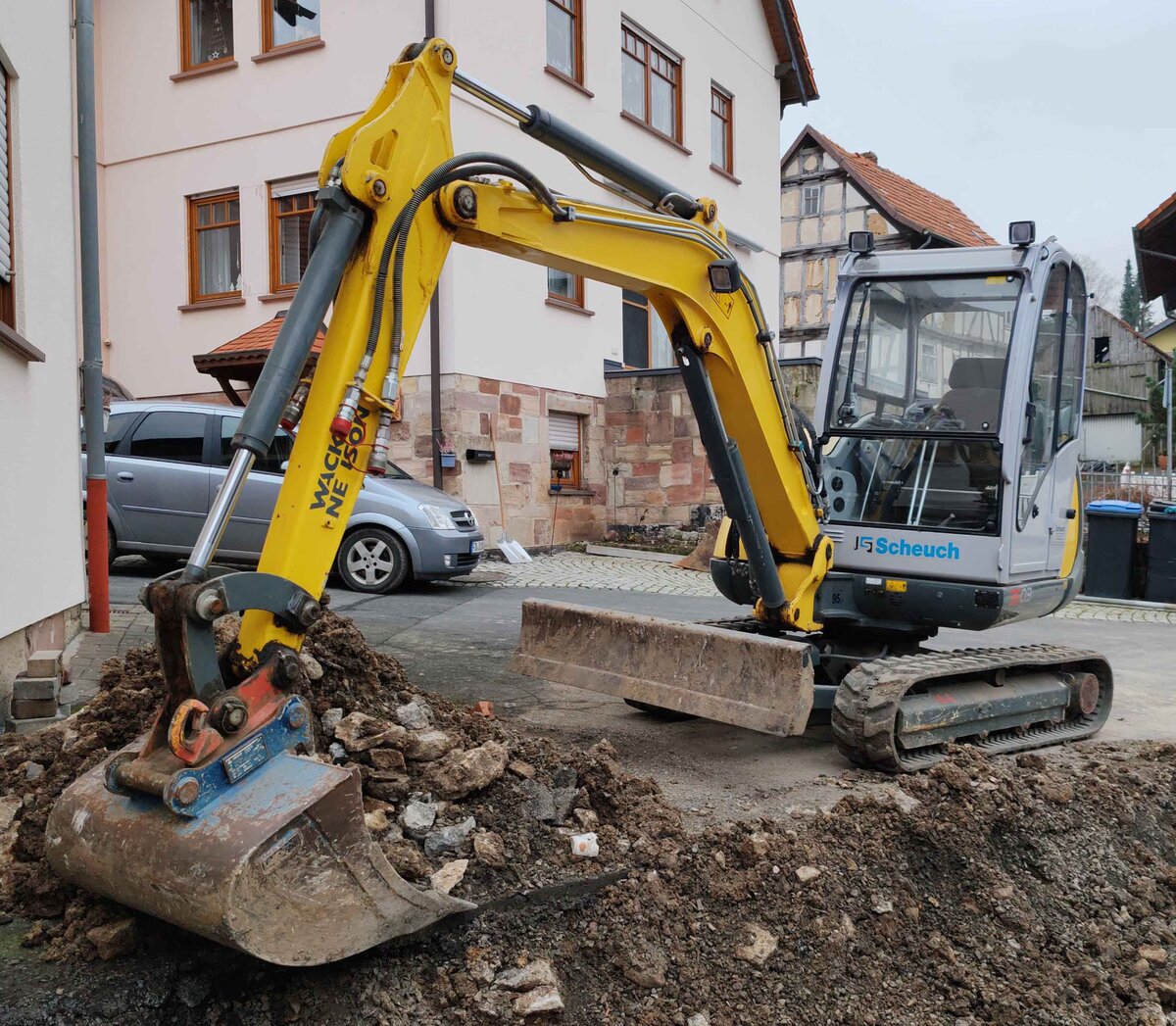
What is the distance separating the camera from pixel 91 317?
755cm

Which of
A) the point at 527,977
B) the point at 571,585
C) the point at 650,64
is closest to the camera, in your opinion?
the point at 527,977

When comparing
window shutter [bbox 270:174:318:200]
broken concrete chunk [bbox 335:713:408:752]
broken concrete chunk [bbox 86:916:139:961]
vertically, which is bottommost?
broken concrete chunk [bbox 86:916:139:961]

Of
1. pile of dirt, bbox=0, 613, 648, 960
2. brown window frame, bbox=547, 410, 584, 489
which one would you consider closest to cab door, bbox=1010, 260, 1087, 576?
pile of dirt, bbox=0, 613, 648, 960

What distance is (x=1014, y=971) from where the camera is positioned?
3.34m

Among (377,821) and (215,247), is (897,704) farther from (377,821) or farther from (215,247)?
(215,247)

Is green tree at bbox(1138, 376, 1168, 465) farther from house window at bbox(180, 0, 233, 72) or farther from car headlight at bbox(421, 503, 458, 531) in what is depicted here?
house window at bbox(180, 0, 233, 72)

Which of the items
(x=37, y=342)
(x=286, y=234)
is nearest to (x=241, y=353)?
(x=286, y=234)

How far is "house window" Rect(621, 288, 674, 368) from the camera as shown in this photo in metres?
17.9

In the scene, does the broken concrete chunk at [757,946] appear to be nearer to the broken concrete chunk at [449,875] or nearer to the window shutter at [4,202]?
the broken concrete chunk at [449,875]

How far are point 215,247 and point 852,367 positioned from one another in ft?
39.1

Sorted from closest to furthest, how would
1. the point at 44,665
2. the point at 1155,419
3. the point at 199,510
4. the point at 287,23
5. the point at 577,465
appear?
1. the point at 44,665
2. the point at 199,510
3. the point at 287,23
4. the point at 577,465
5. the point at 1155,419

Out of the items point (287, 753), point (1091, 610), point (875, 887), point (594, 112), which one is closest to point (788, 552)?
point (875, 887)

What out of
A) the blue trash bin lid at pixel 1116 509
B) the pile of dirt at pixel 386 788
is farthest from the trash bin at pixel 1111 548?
the pile of dirt at pixel 386 788

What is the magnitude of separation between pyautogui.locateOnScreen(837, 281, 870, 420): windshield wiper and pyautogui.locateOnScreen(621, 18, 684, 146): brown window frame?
38.1 ft
